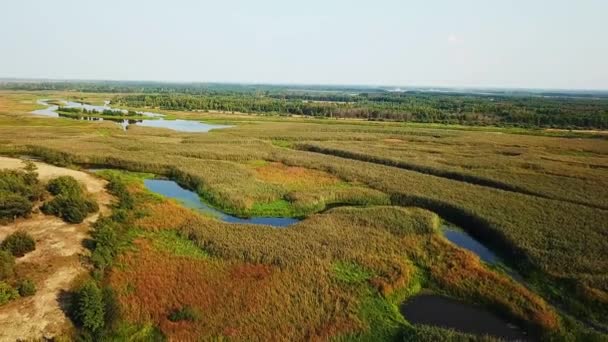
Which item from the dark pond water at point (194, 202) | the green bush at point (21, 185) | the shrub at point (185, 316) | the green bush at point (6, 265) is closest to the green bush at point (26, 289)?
the green bush at point (6, 265)

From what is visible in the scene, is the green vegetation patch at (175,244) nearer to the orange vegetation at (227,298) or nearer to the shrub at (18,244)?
the orange vegetation at (227,298)

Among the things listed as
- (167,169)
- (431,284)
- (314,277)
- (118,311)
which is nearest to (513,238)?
(431,284)

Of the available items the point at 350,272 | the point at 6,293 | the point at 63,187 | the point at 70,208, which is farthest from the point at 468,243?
the point at 63,187

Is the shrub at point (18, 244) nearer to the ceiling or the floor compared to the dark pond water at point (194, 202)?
nearer to the ceiling

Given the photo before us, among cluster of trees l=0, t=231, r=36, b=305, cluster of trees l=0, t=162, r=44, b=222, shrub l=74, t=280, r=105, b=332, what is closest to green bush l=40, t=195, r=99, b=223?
cluster of trees l=0, t=162, r=44, b=222

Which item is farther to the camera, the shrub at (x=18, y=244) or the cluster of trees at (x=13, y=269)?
the shrub at (x=18, y=244)

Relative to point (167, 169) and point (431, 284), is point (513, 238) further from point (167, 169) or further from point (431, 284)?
point (167, 169)

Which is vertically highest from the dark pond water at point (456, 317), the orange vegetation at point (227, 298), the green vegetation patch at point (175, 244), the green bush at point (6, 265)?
the green bush at point (6, 265)
